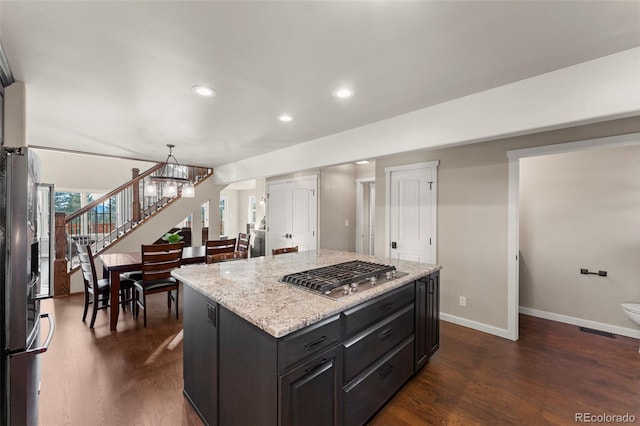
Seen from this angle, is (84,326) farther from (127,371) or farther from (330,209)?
(330,209)

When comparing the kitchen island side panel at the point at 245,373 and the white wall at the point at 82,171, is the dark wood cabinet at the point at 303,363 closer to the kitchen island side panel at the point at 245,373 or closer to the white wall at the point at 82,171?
the kitchen island side panel at the point at 245,373

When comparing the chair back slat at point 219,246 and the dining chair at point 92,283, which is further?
the chair back slat at point 219,246

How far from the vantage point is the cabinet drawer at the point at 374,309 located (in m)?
1.64

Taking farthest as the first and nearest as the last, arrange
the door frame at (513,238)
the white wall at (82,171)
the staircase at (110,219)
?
1. the white wall at (82,171)
2. the staircase at (110,219)
3. the door frame at (513,238)

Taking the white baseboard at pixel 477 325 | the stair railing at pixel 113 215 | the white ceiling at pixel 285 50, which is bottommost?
the white baseboard at pixel 477 325

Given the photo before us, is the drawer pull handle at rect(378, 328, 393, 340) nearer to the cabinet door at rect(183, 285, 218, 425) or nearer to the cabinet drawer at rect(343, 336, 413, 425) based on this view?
the cabinet drawer at rect(343, 336, 413, 425)

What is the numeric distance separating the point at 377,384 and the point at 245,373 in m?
0.94

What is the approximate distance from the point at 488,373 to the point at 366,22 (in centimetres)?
292

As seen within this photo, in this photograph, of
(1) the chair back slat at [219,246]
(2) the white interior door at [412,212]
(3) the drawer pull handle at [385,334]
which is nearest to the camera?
(3) the drawer pull handle at [385,334]

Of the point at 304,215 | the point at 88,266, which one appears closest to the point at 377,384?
the point at 88,266

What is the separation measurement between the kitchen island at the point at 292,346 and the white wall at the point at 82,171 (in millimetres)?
6811

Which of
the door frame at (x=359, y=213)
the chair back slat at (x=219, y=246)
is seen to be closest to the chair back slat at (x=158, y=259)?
the chair back slat at (x=219, y=246)

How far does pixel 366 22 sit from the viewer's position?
153 cm

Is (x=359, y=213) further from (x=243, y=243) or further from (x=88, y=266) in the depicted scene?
(x=88, y=266)
